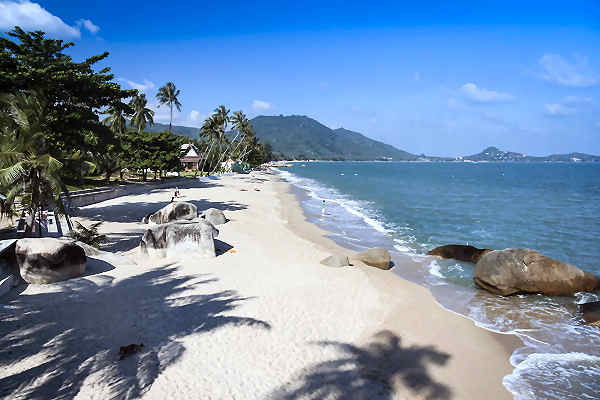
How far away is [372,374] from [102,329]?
6.71 m

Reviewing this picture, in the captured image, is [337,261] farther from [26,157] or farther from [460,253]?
[26,157]

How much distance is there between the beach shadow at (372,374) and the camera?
652 centimetres

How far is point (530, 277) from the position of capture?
12383mm

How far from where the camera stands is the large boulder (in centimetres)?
1236

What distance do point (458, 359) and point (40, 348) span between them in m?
9.91

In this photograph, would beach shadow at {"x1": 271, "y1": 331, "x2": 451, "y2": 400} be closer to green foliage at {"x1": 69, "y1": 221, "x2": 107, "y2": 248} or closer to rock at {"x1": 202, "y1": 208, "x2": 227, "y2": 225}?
green foliage at {"x1": 69, "y1": 221, "x2": 107, "y2": 248}

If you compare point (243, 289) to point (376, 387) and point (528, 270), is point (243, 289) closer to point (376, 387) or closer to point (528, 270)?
point (376, 387)

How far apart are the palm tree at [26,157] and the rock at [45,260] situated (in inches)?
103

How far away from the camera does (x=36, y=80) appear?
570 inches

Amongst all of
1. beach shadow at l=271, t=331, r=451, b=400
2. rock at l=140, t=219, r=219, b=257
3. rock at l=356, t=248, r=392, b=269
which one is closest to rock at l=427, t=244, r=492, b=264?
rock at l=356, t=248, r=392, b=269

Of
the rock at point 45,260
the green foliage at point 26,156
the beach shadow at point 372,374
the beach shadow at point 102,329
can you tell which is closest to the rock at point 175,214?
the green foliage at point 26,156

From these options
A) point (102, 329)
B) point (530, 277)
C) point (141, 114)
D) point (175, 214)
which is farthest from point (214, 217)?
point (141, 114)

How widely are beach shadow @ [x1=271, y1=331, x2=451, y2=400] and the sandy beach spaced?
3 cm

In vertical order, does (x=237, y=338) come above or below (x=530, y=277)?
below
